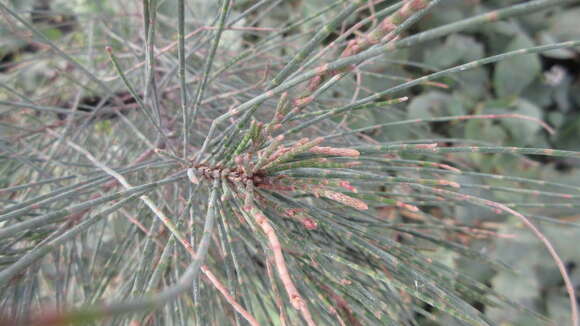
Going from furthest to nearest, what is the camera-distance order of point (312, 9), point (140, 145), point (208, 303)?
point (312, 9) < point (140, 145) < point (208, 303)

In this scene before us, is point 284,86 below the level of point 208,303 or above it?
above

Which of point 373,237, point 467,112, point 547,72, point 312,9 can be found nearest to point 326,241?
point 373,237

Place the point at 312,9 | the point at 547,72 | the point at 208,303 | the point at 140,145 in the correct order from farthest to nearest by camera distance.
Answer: the point at 547,72
the point at 312,9
the point at 140,145
the point at 208,303

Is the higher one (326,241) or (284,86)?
(284,86)

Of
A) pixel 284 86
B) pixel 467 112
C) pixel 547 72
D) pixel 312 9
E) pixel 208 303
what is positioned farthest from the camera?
pixel 547 72

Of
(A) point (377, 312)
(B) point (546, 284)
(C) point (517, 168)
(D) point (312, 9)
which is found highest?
(D) point (312, 9)

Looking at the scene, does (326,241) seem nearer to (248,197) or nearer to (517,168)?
(248,197)

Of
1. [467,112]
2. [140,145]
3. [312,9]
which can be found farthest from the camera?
[467,112]

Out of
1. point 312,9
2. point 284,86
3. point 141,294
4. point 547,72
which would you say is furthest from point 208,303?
point 547,72

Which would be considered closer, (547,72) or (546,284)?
(546,284)
